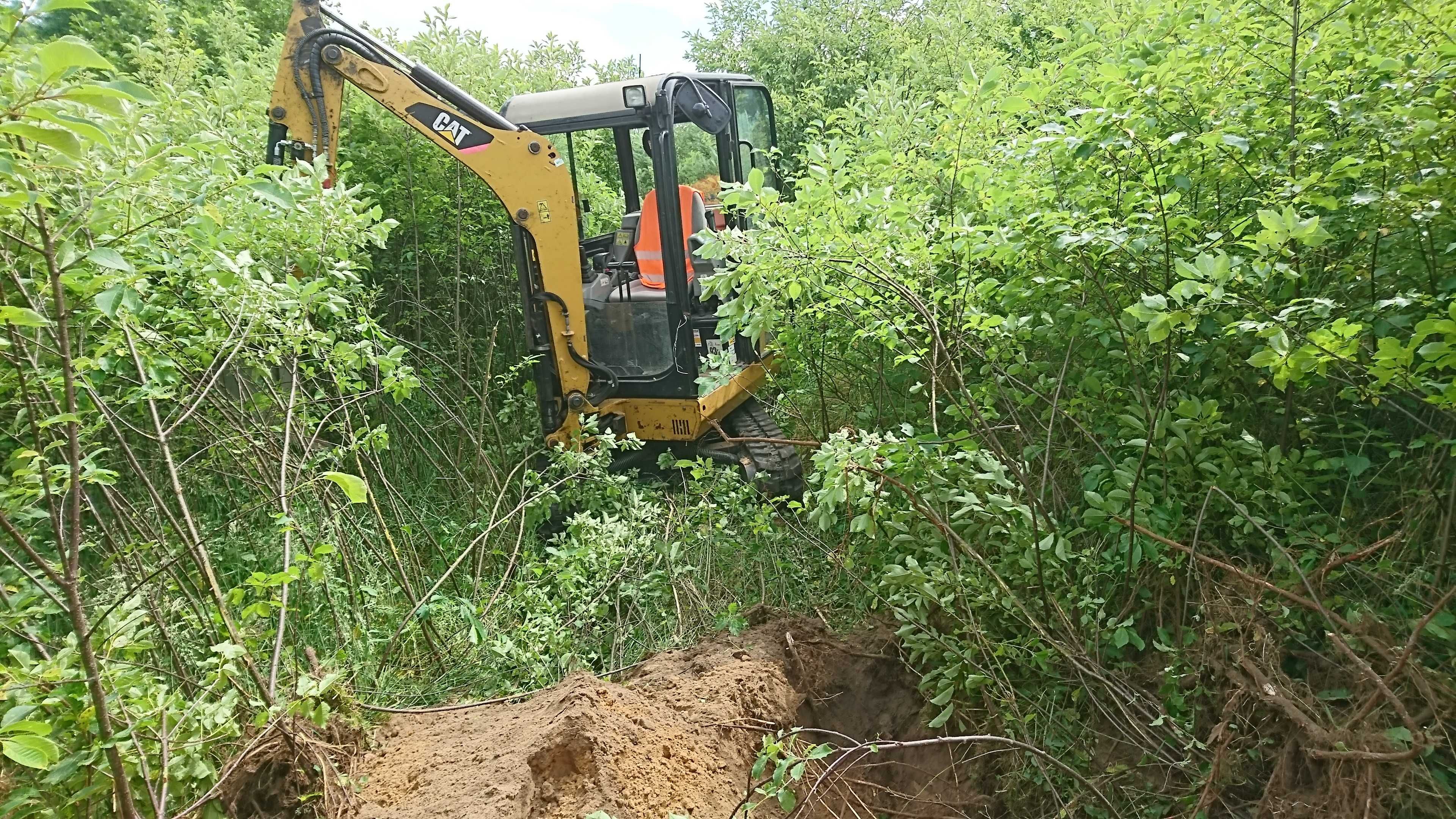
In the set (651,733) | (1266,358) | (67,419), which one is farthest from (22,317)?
(1266,358)

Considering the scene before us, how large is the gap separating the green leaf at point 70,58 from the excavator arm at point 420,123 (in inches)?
161

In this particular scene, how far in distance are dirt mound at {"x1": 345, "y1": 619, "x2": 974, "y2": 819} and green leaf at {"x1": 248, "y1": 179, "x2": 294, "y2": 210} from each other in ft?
5.44

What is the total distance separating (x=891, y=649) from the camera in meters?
3.30

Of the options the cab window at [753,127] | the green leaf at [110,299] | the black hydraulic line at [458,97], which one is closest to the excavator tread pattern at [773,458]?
the cab window at [753,127]

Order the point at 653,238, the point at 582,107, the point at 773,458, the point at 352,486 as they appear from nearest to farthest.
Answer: the point at 352,486
the point at 582,107
the point at 773,458
the point at 653,238

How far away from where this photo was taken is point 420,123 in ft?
16.9

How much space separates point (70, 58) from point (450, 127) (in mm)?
4191

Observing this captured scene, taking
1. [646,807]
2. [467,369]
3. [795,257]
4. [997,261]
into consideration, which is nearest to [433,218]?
[467,369]

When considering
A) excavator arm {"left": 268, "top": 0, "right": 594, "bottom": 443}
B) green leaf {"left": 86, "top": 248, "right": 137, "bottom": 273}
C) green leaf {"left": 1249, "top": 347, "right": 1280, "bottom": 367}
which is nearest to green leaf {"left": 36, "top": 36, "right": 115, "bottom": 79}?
green leaf {"left": 86, "top": 248, "right": 137, "bottom": 273}

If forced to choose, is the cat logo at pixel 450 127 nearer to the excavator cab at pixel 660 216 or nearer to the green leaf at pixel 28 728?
the excavator cab at pixel 660 216

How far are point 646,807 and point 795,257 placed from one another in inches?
80.7

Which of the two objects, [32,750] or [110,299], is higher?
[110,299]

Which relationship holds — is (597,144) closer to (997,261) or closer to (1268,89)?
(997,261)

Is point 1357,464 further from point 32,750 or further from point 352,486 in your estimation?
point 32,750
